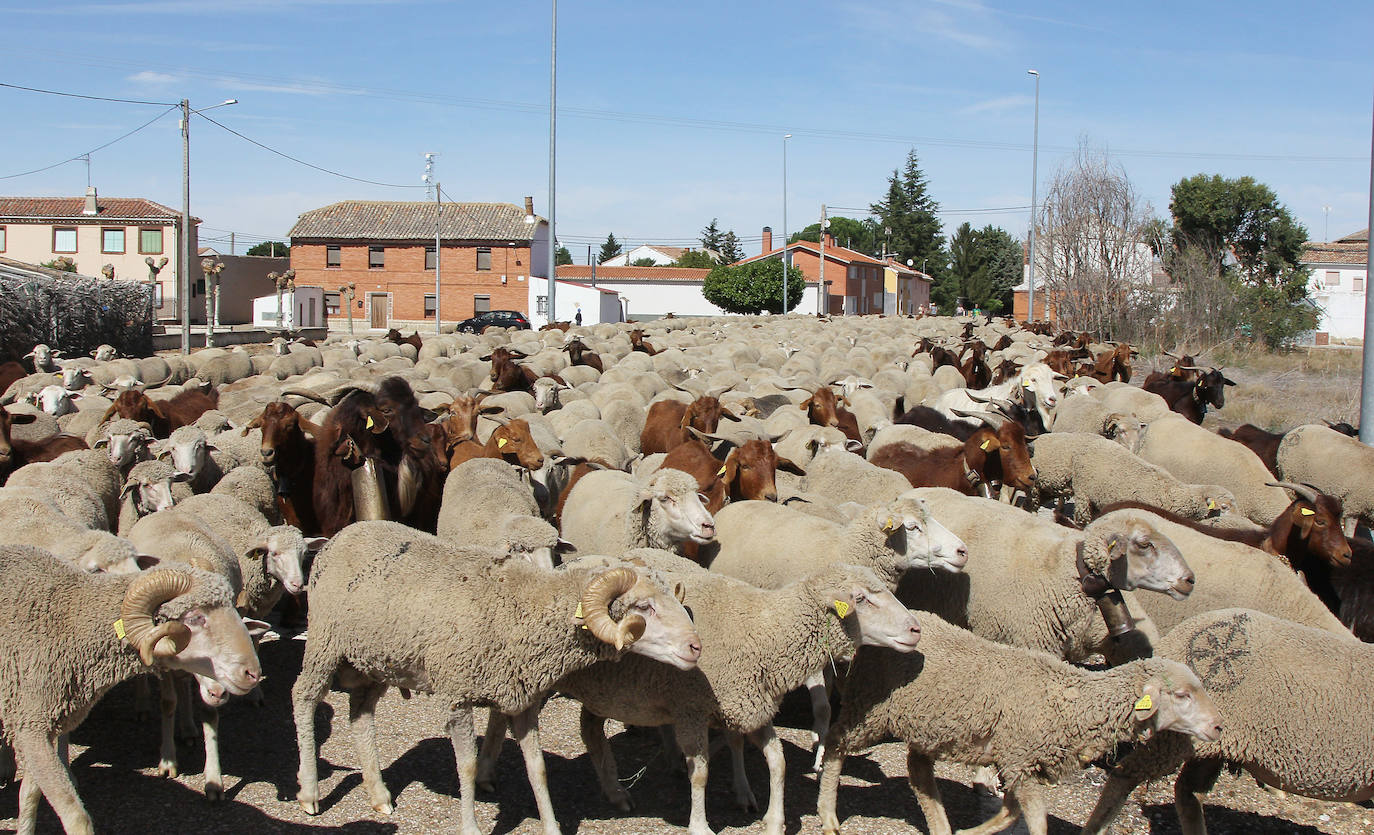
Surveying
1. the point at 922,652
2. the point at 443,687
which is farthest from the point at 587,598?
the point at 922,652

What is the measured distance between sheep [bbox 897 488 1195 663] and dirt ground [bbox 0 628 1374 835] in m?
0.80

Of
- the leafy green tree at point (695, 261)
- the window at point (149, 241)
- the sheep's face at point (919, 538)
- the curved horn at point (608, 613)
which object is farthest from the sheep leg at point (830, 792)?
the leafy green tree at point (695, 261)

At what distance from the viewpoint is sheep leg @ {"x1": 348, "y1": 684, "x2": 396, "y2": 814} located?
224 inches

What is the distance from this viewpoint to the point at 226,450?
31.8 feet

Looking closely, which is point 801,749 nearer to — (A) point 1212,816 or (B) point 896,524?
(B) point 896,524

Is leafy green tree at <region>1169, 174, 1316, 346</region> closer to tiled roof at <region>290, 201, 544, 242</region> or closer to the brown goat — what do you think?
tiled roof at <region>290, 201, 544, 242</region>

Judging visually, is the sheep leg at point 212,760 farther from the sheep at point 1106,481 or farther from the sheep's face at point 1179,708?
the sheep at point 1106,481

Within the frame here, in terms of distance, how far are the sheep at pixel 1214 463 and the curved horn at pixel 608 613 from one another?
6794 millimetres

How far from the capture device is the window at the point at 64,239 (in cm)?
6425

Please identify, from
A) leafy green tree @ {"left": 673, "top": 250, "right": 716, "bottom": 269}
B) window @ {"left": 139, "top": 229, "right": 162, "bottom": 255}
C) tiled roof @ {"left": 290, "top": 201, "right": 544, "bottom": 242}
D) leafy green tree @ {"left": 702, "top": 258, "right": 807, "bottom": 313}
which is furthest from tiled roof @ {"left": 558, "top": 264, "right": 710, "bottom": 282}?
window @ {"left": 139, "top": 229, "right": 162, "bottom": 255}

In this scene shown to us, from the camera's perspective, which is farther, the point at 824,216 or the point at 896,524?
the point at 824,216

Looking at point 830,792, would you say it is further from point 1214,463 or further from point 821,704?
point 1214,463

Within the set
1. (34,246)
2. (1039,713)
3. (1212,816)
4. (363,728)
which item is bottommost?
(1212,816)

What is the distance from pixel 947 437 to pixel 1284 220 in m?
54.2
